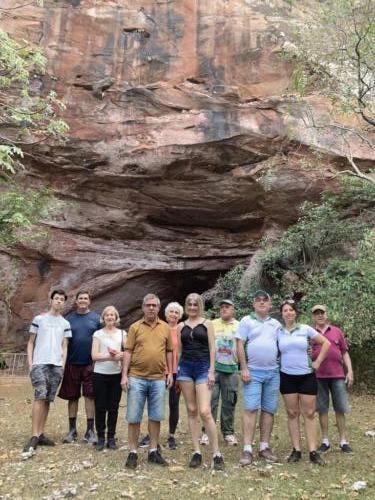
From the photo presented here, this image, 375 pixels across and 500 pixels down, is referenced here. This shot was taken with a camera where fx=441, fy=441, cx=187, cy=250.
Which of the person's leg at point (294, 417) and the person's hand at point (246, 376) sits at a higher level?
the person's hand at point (246, 376)

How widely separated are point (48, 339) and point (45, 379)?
443 mm

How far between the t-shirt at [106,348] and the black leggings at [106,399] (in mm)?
54

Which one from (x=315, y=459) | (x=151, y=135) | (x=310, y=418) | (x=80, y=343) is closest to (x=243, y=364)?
(x=310, y=418)

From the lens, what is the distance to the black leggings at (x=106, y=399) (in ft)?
16.1

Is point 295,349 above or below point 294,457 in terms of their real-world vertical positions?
above

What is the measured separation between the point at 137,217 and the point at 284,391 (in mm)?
11629

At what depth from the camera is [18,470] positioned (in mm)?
4238

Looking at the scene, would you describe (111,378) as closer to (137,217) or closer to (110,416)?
(110,416)

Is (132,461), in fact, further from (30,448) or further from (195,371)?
(30,448)

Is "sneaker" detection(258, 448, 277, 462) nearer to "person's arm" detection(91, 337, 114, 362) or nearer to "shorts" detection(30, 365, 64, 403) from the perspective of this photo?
"person's arm" detection(91, 337, 114, 362)

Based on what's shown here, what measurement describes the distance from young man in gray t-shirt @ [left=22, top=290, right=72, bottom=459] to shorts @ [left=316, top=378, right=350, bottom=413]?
3026 mm

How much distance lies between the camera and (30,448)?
4.73m

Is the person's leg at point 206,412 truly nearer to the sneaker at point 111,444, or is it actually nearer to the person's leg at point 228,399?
the person's leg at point 228,399

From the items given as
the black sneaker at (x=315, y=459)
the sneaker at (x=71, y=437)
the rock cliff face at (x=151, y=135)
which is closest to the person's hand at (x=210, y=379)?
the black sneaker at (x=315, y=459)
